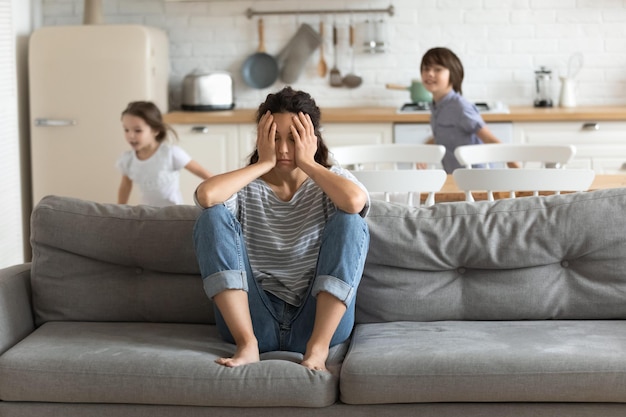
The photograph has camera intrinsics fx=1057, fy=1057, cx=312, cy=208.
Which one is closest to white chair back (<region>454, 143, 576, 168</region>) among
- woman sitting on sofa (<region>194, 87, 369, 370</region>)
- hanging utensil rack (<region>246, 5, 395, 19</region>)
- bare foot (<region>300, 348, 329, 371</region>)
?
woman sitting on sofa (<region>194, 87, 369, 370</region>)

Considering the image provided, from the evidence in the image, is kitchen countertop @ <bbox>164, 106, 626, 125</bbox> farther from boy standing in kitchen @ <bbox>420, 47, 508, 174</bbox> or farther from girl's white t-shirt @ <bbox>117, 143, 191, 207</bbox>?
girl's white t-shirt @ <bbox>117, 143, 191, 207</bbox>

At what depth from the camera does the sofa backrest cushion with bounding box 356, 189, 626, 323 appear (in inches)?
121

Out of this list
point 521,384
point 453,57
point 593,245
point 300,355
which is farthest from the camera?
point 453,57

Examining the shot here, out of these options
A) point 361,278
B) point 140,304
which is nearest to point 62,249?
point 140,304

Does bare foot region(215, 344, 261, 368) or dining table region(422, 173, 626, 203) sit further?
dining table region(422, 173, 626, 203)

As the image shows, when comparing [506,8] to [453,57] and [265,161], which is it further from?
[265,161]

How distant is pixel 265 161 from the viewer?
118 inches

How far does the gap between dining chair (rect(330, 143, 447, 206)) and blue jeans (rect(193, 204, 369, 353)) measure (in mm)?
835

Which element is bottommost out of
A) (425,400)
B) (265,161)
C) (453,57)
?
(425,400)

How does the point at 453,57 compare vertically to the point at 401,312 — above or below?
above

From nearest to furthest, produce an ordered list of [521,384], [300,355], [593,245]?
[521,384] → [300,355] → [593,245]

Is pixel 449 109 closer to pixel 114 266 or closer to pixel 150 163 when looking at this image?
pixel 150 163

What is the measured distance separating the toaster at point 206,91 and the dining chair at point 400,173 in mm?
1722

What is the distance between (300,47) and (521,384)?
4013 mm
